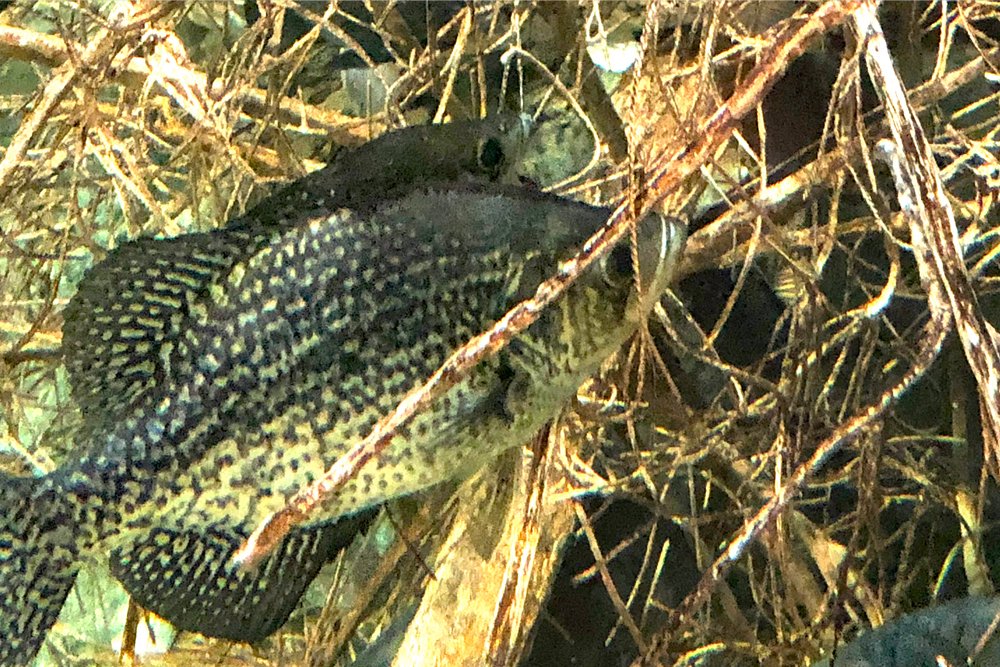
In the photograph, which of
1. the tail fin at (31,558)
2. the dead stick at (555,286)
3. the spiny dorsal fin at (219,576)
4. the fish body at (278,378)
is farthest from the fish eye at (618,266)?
the tail fin at (31,558)

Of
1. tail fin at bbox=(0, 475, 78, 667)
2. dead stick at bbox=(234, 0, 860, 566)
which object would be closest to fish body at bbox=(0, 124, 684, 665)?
tail fin at bbox=(0, 475, 78, 667)

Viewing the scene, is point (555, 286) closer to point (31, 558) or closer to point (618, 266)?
point (618, 266)

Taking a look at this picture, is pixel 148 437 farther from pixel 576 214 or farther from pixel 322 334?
pixel 576 214

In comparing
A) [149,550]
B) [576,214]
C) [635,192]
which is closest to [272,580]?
[149,550]

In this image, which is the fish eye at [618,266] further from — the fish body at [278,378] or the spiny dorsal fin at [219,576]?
the spiny dorsal fin at [219,576]

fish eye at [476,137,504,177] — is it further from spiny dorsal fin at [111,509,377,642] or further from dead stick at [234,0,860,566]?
spiny dorsal fin at [111,509,377,642]

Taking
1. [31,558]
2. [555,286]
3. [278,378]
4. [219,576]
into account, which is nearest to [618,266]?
[555,286]
